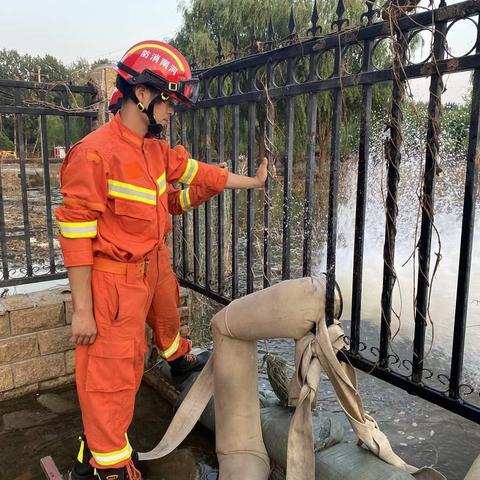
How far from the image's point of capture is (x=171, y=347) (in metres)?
3.11

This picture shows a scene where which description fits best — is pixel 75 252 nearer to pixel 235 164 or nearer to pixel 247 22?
pixel 235 164

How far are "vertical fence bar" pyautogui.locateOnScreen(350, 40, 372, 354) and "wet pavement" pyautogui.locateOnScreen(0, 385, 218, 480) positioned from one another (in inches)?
44.6

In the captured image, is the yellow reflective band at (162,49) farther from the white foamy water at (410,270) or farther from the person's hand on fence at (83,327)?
the white foamy water at (410,270)

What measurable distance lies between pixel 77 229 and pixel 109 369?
0.73 meters

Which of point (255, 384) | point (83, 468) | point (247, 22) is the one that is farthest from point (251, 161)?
point (247, 22)

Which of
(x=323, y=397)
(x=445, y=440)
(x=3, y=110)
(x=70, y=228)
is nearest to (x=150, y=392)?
(x=323, y=397)

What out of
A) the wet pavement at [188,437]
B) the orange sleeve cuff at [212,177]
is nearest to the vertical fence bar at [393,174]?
the wet pavement at [188,437]

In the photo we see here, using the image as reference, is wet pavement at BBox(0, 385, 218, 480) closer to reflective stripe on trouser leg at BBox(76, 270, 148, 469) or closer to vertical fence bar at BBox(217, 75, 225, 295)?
reflective stripe on trouser leg at BBox(76, 270, 148, 469)

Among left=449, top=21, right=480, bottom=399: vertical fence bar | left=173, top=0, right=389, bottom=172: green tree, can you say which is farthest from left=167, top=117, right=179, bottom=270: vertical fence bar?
left=173, top=0, right=389, bottom=172: green tree

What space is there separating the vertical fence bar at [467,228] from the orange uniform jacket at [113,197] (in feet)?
4.77

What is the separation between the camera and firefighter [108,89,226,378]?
9.45ft

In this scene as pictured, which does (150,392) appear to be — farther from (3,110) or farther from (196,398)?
(3,110)

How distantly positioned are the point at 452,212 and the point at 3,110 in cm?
583

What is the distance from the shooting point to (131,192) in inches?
90.7
